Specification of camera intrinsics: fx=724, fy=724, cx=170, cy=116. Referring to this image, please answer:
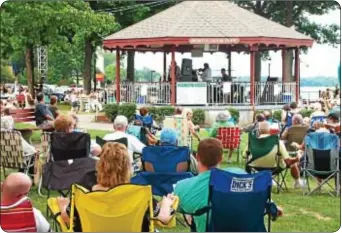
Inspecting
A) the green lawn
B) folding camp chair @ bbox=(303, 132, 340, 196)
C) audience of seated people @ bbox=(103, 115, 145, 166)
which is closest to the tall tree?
the green lawn

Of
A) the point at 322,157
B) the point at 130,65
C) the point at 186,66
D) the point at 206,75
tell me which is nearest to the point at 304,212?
the point at 322,157

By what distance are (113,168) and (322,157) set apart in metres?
4.80

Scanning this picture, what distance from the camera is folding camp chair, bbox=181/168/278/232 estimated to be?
4852 millimetres

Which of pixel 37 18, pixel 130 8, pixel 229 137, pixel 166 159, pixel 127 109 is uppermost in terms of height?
pixel 130 8

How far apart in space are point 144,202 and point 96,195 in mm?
300

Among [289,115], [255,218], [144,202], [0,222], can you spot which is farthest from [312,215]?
[289,115]

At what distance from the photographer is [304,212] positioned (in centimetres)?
791

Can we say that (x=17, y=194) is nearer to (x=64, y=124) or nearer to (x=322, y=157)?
(x=64, y=124)

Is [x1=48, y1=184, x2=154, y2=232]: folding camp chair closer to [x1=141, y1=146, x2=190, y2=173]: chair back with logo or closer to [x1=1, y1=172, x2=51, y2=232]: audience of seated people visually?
[x1=1, y1=172, x2=51, y2=232]: audience of seated people

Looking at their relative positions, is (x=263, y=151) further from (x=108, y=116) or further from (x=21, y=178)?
(x=108, y=116)

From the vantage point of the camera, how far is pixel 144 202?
4438 mm

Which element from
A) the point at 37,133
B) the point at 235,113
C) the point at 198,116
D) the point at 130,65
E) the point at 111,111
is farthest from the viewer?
the point at 130,65

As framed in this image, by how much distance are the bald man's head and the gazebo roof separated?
1839 centimetres

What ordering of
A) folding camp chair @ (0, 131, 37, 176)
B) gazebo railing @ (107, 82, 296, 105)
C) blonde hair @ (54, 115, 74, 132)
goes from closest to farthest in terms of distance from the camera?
blonde hair @ (54, 115, 74, 132) < folding camp chair @ (0, 131, 37, 176) < gazebo railing @ (107, 82, 296, 105)
